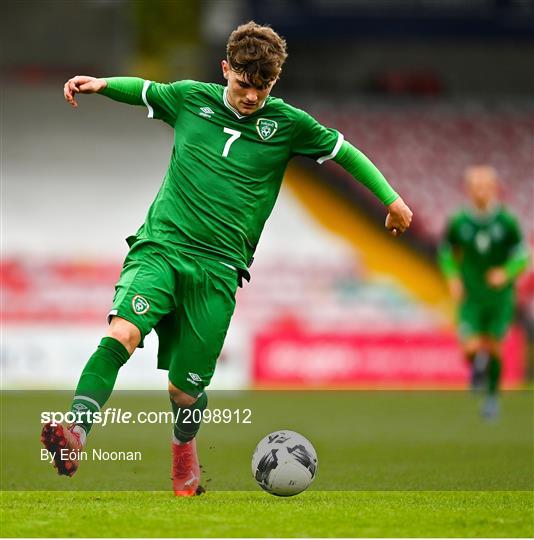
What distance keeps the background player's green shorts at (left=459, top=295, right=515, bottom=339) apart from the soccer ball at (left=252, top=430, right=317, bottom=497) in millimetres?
7667

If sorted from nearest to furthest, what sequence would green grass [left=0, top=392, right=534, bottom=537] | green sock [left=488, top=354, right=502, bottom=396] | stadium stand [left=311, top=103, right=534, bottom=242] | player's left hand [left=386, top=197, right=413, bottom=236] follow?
green grass [left=0, top=392, right=534, bottom=537] → player's left hand [left=386, top=197, right=413, bottom=236] → green sock [left=488, top=354, right=502, bottom=396] → stadium stand [left=311, top=103, right=534, bottom=242]

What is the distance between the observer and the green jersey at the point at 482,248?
13.3m

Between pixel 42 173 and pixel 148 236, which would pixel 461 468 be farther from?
pixel 42 173

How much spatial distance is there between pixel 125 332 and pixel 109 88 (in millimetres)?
1227

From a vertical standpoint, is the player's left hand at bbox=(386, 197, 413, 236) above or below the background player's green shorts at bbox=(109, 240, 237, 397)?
above

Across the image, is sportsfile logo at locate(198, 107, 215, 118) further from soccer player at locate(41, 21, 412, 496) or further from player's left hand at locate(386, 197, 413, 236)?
player's left hand at locate(386, 197, 413, 236)

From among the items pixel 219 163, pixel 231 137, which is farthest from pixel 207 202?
pixel 231 137

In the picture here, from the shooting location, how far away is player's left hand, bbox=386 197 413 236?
6258 millimetres

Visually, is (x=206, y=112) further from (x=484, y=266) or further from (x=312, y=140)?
(x=484, y=266)

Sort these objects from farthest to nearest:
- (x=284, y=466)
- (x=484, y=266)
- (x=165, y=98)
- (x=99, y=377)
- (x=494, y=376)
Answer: (x=484, y=266), (x=494, y=376), (x=165, y=98), (x=284, y=466), (x=99, y=377)

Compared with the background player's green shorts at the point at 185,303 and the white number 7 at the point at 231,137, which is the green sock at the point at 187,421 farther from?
the white number 7 at the point at 231,137

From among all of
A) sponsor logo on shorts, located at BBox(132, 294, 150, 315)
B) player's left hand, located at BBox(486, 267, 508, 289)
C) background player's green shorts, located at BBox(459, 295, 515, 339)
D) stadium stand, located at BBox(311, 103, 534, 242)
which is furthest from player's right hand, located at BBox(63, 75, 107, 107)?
stadium stand, located at BBox(311, 103, 534, 242)

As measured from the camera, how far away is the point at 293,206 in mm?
22906

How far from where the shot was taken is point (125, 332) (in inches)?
235
